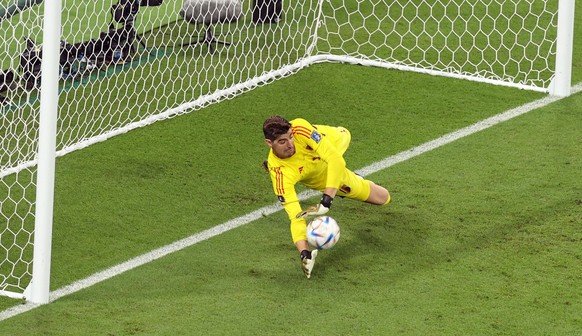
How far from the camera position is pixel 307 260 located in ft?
27.6

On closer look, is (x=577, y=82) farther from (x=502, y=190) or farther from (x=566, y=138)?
(x=502, y=190)

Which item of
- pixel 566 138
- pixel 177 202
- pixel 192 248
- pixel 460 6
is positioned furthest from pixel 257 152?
pixel 460 6

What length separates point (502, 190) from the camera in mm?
9766

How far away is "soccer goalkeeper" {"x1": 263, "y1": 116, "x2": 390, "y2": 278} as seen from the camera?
27.8 feet

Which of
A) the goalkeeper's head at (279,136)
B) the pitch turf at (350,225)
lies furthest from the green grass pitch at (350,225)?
the goalkeeper's head at (279,136)

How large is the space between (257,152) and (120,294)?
8.47 ft

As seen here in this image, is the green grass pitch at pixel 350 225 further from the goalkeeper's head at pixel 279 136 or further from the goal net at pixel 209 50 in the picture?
the goalkeeper's head at pixel 279 136

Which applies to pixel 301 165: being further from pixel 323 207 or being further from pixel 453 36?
pixel 453 36

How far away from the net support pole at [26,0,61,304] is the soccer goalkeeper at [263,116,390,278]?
133 centimetres

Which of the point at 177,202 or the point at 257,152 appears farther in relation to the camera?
the point at 257,152

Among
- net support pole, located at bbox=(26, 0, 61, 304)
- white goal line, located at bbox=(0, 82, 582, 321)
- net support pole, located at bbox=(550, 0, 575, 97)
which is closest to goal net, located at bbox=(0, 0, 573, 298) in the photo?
net support pole, located at bbox=(550, 0, 575, 97)

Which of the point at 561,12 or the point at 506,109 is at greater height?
the point at 561,12

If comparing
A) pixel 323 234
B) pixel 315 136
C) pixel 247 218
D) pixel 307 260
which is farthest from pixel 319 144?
pixel 247 218

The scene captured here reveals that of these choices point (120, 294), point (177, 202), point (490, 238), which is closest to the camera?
point (120, 294)
